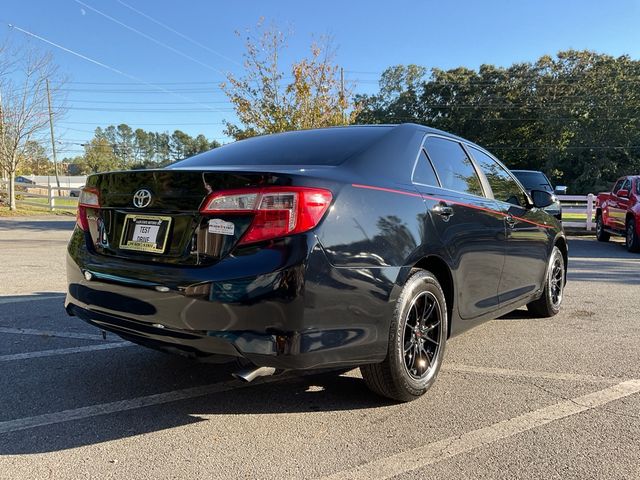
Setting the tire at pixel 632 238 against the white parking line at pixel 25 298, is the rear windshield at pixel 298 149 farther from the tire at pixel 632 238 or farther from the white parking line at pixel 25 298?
the tire at pixel 632 238

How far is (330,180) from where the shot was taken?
2.66 metres

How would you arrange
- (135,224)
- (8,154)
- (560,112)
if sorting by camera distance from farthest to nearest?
(560,112)
(8,154)
(135,224)

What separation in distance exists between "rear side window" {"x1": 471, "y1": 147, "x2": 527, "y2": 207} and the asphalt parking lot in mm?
1229

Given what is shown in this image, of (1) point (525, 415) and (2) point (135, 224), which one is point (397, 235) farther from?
(2) point (135, 224)

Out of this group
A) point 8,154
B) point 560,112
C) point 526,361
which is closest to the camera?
point 526,361

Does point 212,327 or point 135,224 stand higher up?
point 135,224

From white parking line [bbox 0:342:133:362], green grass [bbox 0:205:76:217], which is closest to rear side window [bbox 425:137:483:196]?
white parking line [bbox 0:342:133:362]

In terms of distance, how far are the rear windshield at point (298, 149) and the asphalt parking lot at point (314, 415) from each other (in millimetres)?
1454

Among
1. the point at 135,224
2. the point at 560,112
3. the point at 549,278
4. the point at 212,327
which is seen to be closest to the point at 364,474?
the point at 212,327

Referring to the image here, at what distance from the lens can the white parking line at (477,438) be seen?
2342mm

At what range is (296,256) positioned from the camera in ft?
7.89

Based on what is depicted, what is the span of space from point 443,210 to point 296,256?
132cm

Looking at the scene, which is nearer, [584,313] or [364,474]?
[364,474]

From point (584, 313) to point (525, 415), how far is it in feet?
10.1
